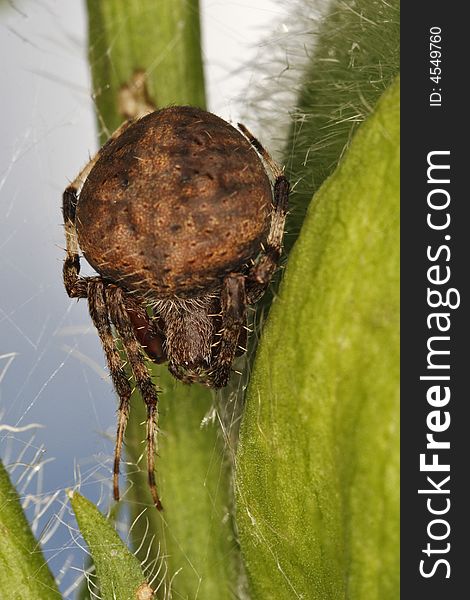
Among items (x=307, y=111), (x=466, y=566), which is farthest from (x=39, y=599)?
(x=307, y=111)

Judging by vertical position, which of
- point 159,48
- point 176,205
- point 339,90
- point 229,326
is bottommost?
point 229,326

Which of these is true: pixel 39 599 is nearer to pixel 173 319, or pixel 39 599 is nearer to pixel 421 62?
pixel 173 319

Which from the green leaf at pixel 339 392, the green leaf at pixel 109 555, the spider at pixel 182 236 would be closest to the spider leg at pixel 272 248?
the spider at pixel 182 236

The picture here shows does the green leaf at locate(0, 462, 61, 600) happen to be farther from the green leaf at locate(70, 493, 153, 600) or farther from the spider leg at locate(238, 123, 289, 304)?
the spider leg at locate(238, 123, 289, 304)

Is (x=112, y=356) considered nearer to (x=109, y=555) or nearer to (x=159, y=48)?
(x=109, y=555)

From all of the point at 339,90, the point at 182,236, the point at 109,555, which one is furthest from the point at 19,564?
the point at 339,90

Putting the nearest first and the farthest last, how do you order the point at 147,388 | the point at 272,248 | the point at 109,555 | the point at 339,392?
the point at 339,392 → the point at 109,555 → the point at 272,248 → the point at 147,388

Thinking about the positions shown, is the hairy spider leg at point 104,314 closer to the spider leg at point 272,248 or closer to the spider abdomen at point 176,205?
the spider abdomen at point 176,205
